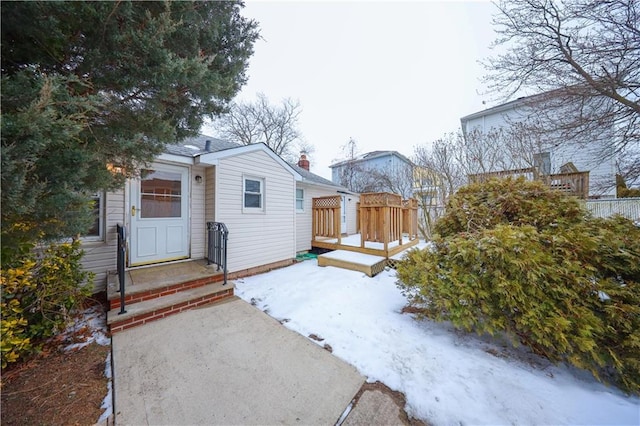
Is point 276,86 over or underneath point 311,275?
over

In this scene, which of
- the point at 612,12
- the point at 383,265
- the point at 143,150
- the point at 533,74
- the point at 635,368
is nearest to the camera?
the point at 635,368

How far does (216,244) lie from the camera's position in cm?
A: 456

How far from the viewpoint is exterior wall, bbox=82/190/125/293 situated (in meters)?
3.73

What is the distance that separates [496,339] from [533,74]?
215 inches

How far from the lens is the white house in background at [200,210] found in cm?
394

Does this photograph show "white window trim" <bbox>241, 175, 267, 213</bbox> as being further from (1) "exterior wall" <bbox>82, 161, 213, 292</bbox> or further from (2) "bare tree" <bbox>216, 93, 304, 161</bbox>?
(2) "bare tree" <bbox>216, 93, 304, 161</bbox>

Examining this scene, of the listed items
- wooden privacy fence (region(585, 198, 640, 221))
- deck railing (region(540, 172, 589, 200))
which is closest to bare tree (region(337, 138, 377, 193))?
wooden privacy fence (region(585, 198, 640, 221))

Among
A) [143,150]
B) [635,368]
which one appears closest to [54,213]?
[143,150]

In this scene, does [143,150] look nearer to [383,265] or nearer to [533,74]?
[383,265]

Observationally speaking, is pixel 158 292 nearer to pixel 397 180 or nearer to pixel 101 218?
pixel 101 218

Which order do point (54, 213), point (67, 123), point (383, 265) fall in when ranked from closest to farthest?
point (67, 123) < point (54, 213) < point (383, 265)

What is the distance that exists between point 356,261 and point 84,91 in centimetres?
528

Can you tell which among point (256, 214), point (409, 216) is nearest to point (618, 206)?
point (409, 216)

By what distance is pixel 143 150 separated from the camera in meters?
2.34
